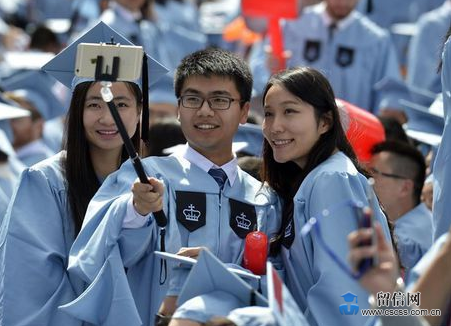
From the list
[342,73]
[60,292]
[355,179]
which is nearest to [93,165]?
[60,292]

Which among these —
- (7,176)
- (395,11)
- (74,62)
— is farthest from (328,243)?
(395,11)

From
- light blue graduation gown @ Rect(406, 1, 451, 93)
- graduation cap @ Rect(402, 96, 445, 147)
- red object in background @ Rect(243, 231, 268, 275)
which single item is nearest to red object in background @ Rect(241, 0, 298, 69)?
light blue graduation gown @ Rect(406, 1, 451, 93)

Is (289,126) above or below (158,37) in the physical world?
above

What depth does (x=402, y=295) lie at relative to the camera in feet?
11.0

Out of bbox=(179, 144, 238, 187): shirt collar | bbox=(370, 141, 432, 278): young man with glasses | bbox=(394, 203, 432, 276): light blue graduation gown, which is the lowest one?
bbox=(394, 203, 432, 276): light blue graduation gown

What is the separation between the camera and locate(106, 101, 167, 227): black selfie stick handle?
402 centimetres

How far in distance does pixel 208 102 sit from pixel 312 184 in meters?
0.62

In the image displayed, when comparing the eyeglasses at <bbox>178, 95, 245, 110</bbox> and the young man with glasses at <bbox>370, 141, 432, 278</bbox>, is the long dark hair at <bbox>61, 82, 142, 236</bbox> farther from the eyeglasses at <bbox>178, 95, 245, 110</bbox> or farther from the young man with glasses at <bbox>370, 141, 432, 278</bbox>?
the young man with glasses at <bbox>370, 141, 432, 278</bbox>

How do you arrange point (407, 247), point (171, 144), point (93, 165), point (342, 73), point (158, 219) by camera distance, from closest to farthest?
point (158, 219)
point (93, 165)
point (407, 247)
point (171, 144)
point (342, 73)

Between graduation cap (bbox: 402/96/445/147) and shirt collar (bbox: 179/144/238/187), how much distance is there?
173 cm

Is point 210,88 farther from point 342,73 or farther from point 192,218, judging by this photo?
point 342,73

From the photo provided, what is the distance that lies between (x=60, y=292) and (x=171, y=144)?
6.61 feet

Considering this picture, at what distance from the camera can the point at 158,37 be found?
10555 mm

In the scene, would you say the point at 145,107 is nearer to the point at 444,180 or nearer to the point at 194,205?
the point at 194,205
